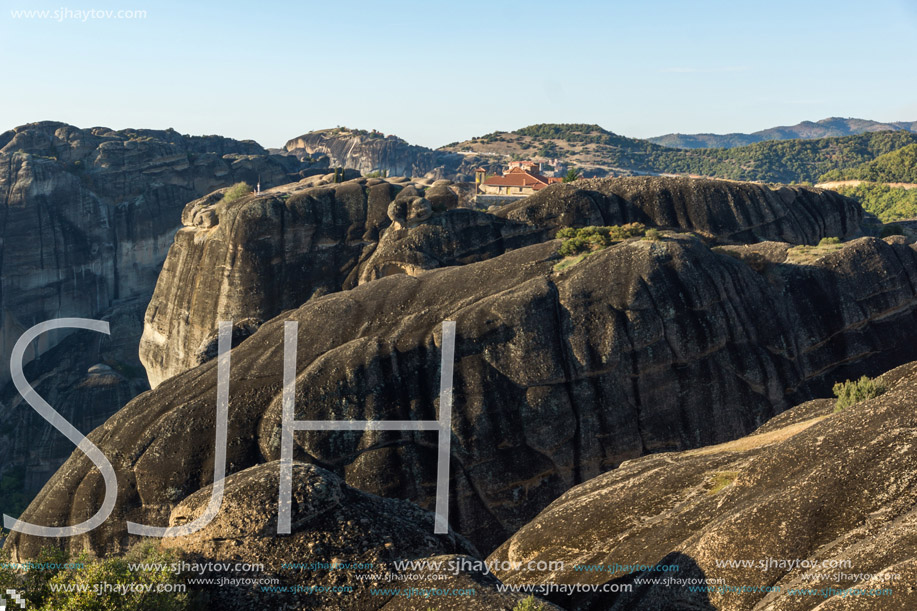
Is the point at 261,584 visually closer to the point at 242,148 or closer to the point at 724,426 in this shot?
the point at 724,426

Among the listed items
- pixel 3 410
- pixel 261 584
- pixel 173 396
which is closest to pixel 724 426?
pixel 261 584

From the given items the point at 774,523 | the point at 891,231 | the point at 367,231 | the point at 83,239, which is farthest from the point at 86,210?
the point at 774,523

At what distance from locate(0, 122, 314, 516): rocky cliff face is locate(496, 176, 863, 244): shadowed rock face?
60157mm

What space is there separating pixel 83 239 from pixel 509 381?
330 ft

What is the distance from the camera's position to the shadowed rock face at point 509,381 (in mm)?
29500

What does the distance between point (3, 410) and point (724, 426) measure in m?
90.0

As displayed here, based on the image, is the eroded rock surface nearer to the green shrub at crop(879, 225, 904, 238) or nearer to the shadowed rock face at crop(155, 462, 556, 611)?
the shadowed rock face at crop(155, 462, 556, 611)

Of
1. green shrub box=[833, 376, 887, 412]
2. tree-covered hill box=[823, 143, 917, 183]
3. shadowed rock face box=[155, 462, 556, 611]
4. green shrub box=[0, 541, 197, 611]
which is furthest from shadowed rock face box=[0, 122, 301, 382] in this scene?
tree-covered hill box=[823, 143, 917, 183]

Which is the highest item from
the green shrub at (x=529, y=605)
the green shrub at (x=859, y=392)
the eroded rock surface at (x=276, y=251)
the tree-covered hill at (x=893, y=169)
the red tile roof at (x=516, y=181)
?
the tree-covered hill at (x=893, y=169)

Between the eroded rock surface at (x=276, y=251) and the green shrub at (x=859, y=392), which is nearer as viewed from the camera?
the green shrub at (x=859, y=392)

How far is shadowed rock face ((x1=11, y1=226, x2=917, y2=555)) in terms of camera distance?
29500 millimetres

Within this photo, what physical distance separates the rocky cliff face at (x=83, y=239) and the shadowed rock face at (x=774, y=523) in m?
76.4

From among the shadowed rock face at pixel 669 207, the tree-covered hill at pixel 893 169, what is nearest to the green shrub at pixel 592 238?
the shadowed rock face at pixel 669 207

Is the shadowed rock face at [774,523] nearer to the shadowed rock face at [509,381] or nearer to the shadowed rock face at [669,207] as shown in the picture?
the shadowed rock face at [509,381]
